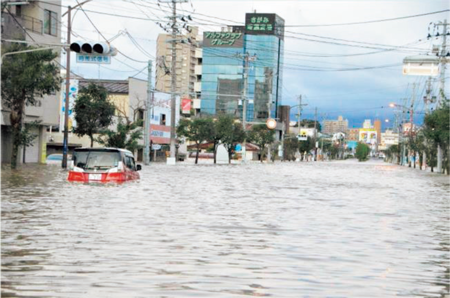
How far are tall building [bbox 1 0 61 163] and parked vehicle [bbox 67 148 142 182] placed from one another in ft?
81.9

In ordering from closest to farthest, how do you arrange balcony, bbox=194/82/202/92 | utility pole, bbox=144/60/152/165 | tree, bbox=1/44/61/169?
tree, bbox=1/44/61/169 → utility pole, bbox=144/60/152/165 → balcony, bbox=194/82/202/92

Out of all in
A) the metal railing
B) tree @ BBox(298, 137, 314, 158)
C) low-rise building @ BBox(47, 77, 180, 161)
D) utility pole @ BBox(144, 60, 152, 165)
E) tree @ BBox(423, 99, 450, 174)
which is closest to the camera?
the metal railing

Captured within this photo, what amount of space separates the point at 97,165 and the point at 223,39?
462ft

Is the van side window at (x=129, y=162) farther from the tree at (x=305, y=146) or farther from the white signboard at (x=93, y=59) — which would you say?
the tree at (x=305, y=146)

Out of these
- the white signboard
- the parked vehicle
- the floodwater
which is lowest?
the floodwater

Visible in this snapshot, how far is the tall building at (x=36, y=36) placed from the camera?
54.5 m

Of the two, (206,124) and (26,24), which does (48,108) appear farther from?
(206,124)

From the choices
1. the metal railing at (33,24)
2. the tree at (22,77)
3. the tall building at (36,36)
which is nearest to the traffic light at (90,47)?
the tree at (22,77)

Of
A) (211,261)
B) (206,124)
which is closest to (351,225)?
(211,261)

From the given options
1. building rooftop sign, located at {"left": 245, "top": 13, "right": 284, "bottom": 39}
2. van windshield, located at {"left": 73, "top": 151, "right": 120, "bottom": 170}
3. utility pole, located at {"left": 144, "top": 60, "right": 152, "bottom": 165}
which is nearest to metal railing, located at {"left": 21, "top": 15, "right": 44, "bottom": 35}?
utility pole, located at {"left": 144, "top": 60, "right": 152, "bottom": 165}

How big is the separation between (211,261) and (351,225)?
7000mm

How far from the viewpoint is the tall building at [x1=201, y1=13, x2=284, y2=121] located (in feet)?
548

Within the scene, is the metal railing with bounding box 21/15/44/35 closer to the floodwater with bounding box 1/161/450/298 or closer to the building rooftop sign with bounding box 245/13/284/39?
the floodwater with bounding box 1/161/450/298

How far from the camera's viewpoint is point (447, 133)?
69.4 m
